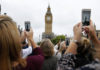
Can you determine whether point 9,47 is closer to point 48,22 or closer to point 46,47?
point 46,47

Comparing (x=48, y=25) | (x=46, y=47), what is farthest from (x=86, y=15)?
(x=48, y=25)

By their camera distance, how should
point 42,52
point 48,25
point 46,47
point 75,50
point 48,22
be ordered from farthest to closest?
point 48,25 < point 48,22 < point 46,47 < point 75,50 < point 42,52

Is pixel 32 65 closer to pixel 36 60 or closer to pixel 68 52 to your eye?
pixel 36 60

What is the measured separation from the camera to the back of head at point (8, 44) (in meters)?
1.49

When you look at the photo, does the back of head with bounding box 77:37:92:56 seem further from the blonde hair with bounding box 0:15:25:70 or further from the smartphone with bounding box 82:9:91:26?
the blonde hair with bounding box 0:15:25:70

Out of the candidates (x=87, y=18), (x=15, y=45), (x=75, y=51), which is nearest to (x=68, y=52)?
(x=75, y=51)

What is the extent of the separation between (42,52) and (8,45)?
2.52ft

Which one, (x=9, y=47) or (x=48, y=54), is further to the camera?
(x=48, y=54)

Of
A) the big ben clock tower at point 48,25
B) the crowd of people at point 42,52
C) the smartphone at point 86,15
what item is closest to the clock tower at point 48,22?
the big ben clock tower at point 48,25

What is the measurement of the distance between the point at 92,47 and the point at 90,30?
0.31m

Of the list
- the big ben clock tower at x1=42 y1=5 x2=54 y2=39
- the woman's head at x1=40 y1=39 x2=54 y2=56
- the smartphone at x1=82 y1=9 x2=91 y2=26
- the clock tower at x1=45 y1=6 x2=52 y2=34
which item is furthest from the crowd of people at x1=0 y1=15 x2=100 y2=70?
the clock tower at x1=45 y1=6 x2=52 y2=34

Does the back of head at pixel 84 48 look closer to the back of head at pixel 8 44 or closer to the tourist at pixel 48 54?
the tourist at pixel 48 54

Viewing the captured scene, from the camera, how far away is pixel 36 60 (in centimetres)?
182

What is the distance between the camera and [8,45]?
1.50 meters
